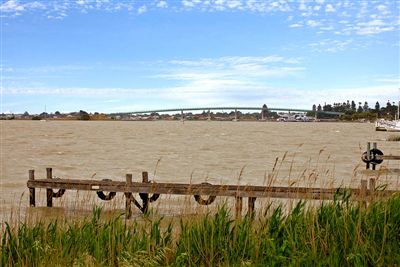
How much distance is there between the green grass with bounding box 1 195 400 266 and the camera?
7262mm

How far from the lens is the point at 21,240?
784 cm

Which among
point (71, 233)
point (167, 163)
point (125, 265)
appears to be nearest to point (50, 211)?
point (71, 233)

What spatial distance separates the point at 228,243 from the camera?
7695mm

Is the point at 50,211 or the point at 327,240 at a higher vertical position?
the point at 327,240

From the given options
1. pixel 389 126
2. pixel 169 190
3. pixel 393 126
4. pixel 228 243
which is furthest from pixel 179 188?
pixel 389 126

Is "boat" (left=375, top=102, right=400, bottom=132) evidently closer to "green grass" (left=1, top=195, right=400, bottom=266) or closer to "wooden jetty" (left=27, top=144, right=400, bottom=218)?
"wooden jetty" (left=27, top=144, right=400, bottom=218)

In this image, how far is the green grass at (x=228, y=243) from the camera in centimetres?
726

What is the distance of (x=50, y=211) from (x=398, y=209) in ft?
35.9

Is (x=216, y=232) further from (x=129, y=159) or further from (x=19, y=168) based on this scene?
(x=129, y=159)

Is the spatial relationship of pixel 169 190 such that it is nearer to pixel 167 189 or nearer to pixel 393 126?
pixel 167 189

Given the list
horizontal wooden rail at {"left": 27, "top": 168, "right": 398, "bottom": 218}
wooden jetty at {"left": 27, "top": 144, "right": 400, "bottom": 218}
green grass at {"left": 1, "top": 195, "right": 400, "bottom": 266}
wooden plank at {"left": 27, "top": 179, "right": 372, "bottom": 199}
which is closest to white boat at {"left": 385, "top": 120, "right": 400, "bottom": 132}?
wooden jetty at {"left": 27, "top": 144, "right": 400, "bottom": 218}

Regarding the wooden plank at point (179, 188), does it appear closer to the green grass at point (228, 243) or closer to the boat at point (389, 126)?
the green grass at point (228, 243)

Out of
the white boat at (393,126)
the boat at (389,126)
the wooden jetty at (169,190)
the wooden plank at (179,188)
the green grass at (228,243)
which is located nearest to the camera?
the green grass at (228,243)

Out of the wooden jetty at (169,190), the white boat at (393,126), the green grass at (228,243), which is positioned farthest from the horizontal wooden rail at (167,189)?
the white boat at (393,126)
